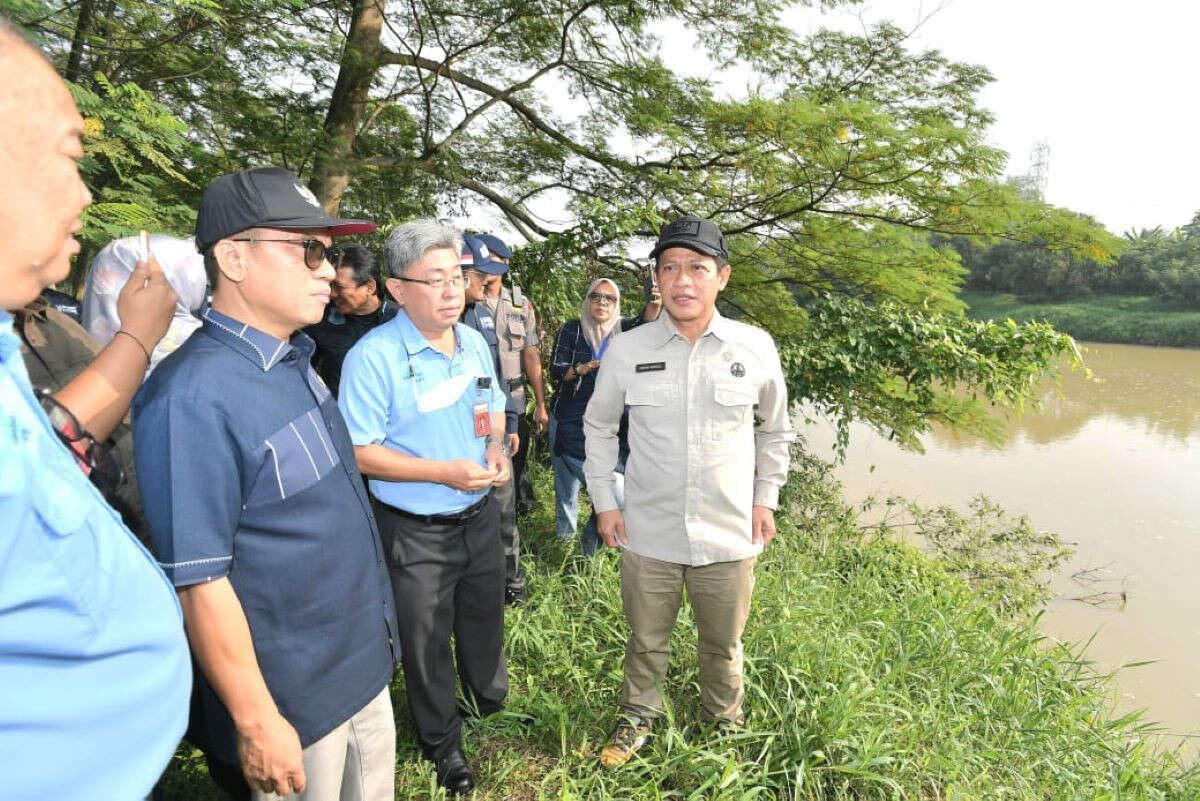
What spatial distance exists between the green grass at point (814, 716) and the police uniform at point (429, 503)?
394mm

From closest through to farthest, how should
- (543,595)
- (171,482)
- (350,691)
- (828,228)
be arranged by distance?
(171,482) < (350,691) < (543,595) < (828,228)

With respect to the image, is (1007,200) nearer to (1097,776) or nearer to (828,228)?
A: (828,228)

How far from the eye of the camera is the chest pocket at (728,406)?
228 centimetres

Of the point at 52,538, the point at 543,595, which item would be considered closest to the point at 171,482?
the point at 52,538

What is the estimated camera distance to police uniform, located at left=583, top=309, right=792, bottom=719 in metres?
2.29

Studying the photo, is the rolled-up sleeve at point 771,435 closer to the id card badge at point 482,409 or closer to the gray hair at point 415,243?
the id card badge at point 482,409

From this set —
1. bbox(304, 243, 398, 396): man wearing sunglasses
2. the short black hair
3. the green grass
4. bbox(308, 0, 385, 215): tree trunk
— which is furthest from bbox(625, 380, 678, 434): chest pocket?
bbox(308, 0, 385, 215): tree trunk

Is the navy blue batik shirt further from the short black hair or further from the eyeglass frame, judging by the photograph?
the short black hair

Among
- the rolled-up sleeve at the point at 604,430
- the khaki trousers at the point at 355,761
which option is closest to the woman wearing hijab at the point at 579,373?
the rolled-up sleeve at the point at 604,430

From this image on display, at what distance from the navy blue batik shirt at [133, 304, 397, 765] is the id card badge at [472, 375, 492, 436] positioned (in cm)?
63

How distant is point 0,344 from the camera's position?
30.1 inches

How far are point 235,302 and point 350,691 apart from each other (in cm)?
93

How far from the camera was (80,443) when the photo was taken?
3.68 ft

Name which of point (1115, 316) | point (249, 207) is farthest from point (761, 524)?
point (1115, 316)
